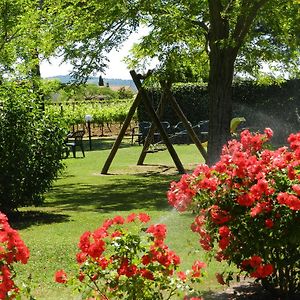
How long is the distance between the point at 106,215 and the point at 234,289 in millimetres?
4698

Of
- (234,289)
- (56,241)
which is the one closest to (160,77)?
(56,241)

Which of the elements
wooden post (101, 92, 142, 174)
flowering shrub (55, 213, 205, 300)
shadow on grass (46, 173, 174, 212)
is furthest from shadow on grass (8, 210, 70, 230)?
flowering shrub (55, 213, 205, 300)

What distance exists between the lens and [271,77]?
18.6 metres

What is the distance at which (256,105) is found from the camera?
28.2m

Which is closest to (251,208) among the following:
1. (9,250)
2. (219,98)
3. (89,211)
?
(9,250)

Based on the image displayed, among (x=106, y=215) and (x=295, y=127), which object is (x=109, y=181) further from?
(x=295, y=127)

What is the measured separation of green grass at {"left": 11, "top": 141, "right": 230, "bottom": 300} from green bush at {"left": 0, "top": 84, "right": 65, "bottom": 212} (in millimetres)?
423

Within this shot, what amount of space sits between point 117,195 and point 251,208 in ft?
28.3

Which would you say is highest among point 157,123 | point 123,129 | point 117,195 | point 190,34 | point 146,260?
point 190,34

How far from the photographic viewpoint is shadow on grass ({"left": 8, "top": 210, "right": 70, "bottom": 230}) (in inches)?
397

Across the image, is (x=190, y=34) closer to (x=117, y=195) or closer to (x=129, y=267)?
(x=117, y=195)

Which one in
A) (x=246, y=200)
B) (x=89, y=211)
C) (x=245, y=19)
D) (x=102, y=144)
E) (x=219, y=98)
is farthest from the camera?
(x=102, y=144)

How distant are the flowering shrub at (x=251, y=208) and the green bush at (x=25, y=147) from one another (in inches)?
221

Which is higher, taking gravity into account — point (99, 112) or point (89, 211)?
point (99, 112)
